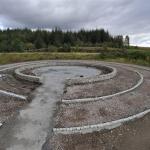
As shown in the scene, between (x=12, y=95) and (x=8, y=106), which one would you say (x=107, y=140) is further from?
(x=12, y=95)

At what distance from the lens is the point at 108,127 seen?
13266 mm

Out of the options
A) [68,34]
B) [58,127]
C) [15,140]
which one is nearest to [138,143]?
[58,127]

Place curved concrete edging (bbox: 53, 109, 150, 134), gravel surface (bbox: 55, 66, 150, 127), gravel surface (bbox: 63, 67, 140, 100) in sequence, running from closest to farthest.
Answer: curved concrete edging (bbox: 53, 109, 150, 134), gravel surface (bbox: 55, 66, 150, 127), gravel surface (bbox: 63, 67, 140, 100)

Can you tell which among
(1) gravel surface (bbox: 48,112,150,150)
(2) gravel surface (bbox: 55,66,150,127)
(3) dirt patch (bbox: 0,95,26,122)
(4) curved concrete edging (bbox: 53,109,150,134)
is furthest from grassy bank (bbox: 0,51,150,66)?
(1) gravel surface (bbox: 48,112,150,150)

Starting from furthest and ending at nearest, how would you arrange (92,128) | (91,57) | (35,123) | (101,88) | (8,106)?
(91,57) < (101,88) < (8,106) < (35,123) < (92,128)

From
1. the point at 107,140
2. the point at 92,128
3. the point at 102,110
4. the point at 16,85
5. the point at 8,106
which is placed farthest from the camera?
the point at 16,85

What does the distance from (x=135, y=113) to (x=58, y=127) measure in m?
5.02

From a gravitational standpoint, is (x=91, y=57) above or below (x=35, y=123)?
above

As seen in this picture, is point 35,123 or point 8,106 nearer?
point 35,123

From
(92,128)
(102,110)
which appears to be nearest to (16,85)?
(102,110)

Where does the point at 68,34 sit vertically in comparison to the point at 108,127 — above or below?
above

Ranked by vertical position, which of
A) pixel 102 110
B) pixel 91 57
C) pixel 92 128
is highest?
pixel 91 57

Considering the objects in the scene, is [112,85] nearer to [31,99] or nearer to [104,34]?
[31,99]

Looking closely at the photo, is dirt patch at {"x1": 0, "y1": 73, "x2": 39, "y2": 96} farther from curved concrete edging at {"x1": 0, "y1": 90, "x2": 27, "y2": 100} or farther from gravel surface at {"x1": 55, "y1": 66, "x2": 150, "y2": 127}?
gravel surface at {"x1": 55, "y1": 66, "x2": 150, "y2": 127}
